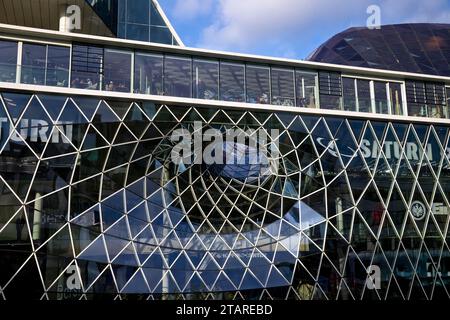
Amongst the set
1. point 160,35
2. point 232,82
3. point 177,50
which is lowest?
point 232,82

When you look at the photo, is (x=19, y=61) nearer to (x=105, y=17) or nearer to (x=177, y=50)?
(x=105, y=17)

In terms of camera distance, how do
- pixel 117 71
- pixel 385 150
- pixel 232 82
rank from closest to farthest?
pixel 117 71 → pixel 232 82 → pixel 385 150

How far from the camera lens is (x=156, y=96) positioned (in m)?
24.5

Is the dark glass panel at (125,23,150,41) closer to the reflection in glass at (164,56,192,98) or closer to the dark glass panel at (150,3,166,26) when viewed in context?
the dark glass panel at (150,3,166,26)

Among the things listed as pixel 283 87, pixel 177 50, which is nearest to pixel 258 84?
pixel 283 87

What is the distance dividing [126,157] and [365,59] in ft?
139

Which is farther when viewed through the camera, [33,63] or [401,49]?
[401,49]

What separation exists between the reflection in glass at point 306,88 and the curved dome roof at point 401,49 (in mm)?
33682

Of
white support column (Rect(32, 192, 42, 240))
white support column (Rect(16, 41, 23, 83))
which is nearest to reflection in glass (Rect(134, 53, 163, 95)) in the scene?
white support column (Rect(16, 41, 23, 83))

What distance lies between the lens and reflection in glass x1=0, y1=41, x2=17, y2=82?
22.3 m

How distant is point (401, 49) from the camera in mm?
58719

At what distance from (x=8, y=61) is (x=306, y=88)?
15.0 m
